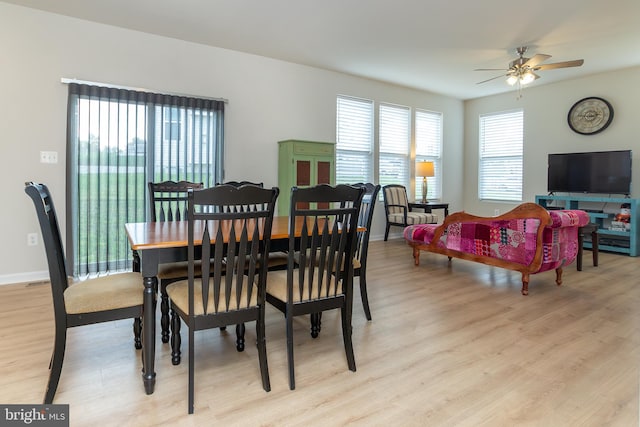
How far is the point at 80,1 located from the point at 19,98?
108 centimetres

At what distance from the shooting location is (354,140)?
632 cm

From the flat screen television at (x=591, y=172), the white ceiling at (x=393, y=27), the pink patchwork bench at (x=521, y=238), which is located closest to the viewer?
the pink patchwork bench at (x=521, y=238)

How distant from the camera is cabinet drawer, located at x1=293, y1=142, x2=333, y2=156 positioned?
5.07 meters

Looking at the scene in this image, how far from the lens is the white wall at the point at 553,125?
5.68 metres

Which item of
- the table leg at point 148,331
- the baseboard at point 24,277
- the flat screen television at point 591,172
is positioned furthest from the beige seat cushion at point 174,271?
the flat screen television at point 591,172

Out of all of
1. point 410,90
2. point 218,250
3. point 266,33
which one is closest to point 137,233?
point 218,250

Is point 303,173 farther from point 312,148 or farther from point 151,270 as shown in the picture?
point 151,270

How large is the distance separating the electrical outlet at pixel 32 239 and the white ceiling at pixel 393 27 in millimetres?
2170

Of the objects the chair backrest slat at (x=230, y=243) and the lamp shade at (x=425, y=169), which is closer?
the chair backrest slat at (x=230, y=243)

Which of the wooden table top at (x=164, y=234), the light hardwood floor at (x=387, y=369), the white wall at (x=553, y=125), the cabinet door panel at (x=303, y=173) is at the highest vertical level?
the white wall at (x=553, y=125)

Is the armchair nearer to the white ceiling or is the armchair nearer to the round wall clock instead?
the white ceiling

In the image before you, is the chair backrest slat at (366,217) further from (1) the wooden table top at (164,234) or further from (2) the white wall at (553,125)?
(2) the white wall at (553,125)

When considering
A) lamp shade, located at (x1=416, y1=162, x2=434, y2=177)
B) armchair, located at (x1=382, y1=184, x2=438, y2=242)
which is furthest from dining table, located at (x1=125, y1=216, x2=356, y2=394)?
lamp shade, located at (x1=416, y1=162, x2=434, y2=177)

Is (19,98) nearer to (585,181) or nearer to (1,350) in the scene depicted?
(1,350)
